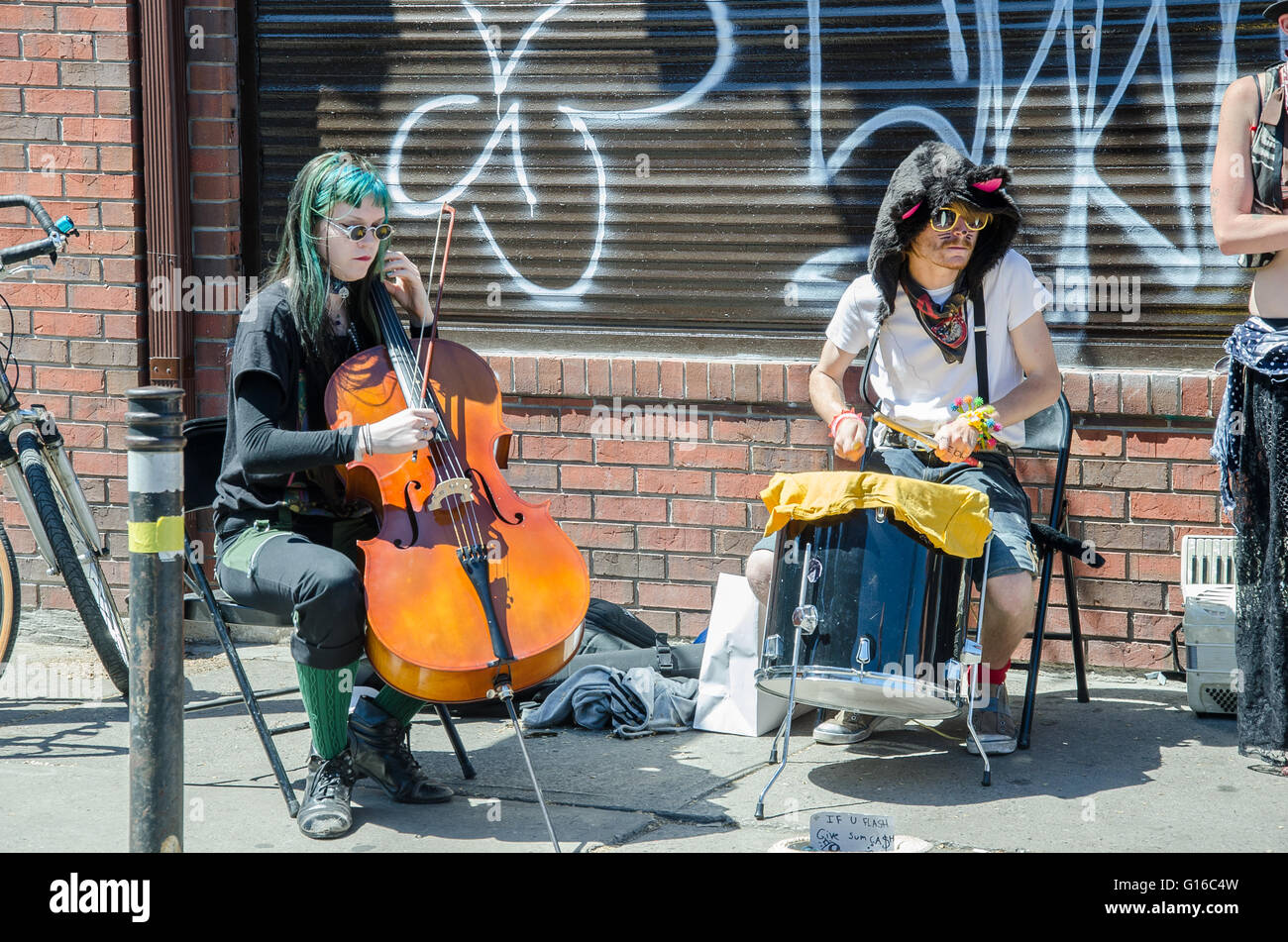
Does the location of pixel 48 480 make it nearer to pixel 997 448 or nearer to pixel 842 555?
pixel 842 555

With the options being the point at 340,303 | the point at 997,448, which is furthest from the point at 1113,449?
the point at 340,303

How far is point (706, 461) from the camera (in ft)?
17.4

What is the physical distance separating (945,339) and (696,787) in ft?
5.00

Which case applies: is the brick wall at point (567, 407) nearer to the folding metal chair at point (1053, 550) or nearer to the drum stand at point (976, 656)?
the folding metal chair at point (1053, 550)

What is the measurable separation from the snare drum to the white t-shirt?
77cm

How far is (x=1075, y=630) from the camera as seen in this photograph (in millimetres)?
4590

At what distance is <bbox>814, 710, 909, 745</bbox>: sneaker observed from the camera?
4.34 meters

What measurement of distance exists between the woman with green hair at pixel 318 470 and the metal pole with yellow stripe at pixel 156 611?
1.82 feet

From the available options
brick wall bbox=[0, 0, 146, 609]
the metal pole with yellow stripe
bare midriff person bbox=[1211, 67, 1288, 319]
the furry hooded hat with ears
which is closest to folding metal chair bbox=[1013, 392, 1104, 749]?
the furry hooded hat with ears

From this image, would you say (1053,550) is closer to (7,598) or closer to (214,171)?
(7,598)

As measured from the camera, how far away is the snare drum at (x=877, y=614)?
360 centimetres

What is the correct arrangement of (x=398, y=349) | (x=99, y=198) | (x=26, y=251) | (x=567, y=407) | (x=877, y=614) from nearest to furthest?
(x=877, y=614) → (x=398, y=349) → (x=26, y=251) → (x=567, y=407) → (x=99, y=198)

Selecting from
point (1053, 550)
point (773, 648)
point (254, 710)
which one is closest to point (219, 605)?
point (254, 710)

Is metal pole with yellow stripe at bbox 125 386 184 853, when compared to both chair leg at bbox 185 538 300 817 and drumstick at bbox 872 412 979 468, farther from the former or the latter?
drumstick at bbox 872 412 979 468
